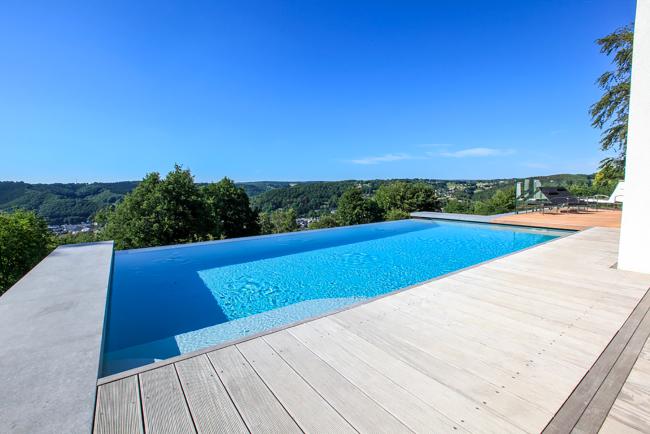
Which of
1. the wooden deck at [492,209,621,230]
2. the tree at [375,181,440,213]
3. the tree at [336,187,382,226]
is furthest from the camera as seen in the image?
the tree at [336,187,382,226]

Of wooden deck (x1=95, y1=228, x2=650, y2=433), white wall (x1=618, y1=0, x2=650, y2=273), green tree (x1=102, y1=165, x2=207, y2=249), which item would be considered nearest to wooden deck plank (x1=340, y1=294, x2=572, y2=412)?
wooden deck (x1=95, y1=228, x2=650, y2=433)

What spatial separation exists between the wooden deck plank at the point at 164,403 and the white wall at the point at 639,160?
4.25 meters

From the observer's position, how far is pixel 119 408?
48.0 inches

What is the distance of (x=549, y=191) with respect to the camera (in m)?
9.10

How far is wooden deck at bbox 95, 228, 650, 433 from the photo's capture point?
45.9 inches

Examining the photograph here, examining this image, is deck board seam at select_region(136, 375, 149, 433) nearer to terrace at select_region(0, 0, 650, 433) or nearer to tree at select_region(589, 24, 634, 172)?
terrace at select_region(0, 0, 650, 433)

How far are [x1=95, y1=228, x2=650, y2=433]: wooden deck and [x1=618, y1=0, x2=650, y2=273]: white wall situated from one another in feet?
2.78

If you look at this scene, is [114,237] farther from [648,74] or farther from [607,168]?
[607,168]

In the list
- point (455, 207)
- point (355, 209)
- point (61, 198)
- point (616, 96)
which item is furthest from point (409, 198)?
point (61, 198)

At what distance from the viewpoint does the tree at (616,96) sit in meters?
8.29

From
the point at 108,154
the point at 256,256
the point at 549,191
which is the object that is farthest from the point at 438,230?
the point at 108,154

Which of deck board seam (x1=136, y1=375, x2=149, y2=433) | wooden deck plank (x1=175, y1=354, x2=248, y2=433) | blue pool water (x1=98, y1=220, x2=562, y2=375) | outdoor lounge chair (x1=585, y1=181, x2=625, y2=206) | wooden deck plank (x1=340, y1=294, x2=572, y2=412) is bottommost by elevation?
blue pool water (x1=98, y1=220, x2=562, y2=375)

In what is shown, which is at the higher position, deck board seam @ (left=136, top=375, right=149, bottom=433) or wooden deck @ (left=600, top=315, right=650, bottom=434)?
deck board seam @ (left=136, top=375, right=149, bottom=433)

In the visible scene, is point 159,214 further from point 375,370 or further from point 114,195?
point 114,195
